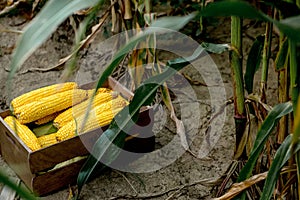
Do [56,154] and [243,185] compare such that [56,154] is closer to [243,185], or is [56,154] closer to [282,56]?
[243,185]

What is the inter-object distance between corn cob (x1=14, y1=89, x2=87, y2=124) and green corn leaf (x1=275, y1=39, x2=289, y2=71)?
2.19 ft

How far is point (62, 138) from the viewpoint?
1508 millimetres

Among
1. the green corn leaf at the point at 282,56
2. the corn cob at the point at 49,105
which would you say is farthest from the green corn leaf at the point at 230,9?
the corn cob at the point at 49,105

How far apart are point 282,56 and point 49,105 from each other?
2.38ft

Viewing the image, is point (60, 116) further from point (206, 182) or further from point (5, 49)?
point (5, 49)

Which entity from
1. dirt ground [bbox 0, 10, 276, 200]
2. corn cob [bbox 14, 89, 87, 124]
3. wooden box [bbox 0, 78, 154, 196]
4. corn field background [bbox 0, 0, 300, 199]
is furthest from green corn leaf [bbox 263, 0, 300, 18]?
corn cob [bbox 14, 89, 87, 124]

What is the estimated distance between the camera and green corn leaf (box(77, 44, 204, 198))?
113 cm

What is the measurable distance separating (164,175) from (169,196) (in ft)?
0.36

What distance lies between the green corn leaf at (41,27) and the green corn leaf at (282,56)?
0.37 meters

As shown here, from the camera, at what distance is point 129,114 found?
3.89 ft

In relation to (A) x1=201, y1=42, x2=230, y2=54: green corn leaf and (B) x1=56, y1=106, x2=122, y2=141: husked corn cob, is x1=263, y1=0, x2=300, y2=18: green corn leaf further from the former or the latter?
(B) x1=56, y1=106, x2=122, y2=141: husked corn cob

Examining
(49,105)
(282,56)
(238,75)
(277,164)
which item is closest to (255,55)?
(238,75)

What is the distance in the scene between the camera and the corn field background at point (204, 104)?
48.3 inches

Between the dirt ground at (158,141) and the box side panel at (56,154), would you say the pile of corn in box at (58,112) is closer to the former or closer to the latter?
the box side panel at (56,154)
